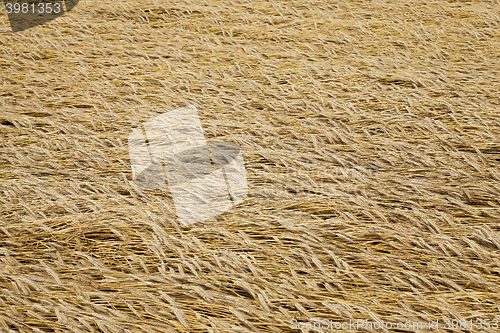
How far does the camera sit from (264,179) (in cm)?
266

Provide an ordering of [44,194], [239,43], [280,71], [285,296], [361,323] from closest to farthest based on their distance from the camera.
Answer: [361,323] < [285,296] < [44,194] < [280,71] < [239,43]

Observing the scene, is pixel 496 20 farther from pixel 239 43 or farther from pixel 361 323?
pixel 361 323

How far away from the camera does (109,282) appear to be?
200 cm

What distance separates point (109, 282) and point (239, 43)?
3.22m

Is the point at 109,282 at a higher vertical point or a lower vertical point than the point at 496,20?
lower

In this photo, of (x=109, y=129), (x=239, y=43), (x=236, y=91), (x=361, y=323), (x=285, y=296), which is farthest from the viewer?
(x=239, y=43)

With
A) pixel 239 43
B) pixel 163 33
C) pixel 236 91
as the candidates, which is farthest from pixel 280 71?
pixel 163 33

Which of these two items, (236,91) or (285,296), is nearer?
(285,296)

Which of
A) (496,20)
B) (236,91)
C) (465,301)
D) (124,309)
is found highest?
(496,20)

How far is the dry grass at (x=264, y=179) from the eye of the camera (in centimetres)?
192

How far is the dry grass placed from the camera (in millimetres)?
1917

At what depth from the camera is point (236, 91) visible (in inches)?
144

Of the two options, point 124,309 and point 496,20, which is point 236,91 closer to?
point 124,309

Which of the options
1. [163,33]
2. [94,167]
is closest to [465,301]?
[94,167]
